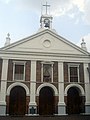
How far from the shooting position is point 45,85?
2695 centimetres

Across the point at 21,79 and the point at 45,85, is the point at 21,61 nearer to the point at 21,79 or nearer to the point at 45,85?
the point at 21,79

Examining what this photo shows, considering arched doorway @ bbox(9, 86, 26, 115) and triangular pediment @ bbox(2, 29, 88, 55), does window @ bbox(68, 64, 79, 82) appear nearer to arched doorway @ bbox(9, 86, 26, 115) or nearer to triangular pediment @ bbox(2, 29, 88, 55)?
triangular pediment @ bbox(2, 29, 88, 55)

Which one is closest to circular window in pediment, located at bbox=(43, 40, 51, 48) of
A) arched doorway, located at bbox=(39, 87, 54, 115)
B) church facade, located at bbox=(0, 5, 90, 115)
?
church facade, located at bbox=(0, 5, 90, 115)

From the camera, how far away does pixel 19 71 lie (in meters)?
27.3

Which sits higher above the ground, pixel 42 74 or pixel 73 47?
pixel 73 47

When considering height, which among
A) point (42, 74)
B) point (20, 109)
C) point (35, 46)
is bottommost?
point (20, 109)

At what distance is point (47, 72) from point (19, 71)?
3.30m

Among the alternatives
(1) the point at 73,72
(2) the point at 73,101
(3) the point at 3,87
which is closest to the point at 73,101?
(2) the point at 73,101

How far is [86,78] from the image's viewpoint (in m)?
28.0

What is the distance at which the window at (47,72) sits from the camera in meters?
27.3

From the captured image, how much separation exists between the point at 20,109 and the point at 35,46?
7.64m

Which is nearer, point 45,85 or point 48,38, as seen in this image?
point 45,85

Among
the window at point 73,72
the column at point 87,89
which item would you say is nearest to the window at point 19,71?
the window at point 73,72

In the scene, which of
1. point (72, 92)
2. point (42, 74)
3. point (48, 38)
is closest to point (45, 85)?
point (42, 74)
